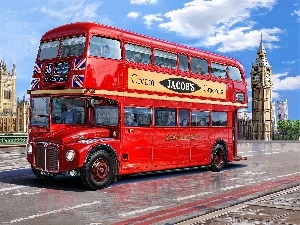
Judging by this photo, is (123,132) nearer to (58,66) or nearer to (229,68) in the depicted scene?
(58,66)

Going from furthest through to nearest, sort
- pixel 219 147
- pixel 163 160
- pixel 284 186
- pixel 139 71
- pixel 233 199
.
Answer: pixel 219 147
pixel 163 160
pixel 139 71
pixel 284 186
pixel 233 199

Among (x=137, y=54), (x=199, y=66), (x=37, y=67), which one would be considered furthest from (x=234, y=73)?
(x=37, y=67)

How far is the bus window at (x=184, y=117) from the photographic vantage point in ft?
48.4

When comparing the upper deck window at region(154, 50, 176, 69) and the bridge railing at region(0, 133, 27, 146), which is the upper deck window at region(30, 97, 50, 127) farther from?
the bridge railing at region(0, 133, 27, 146)

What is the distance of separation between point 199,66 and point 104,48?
184 inches

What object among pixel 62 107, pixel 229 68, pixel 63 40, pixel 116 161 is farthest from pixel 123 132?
pixel 229 68

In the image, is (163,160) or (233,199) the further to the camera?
(163,160)

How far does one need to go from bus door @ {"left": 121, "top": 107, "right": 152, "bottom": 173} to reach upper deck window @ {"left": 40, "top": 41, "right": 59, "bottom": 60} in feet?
8.20

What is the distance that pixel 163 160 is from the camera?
13992mm

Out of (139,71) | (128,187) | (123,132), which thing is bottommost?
(128,187)

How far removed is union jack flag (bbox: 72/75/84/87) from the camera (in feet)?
37.0

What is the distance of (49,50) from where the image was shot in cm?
1238

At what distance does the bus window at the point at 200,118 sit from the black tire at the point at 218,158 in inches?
46.2

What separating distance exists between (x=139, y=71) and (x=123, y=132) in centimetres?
189
